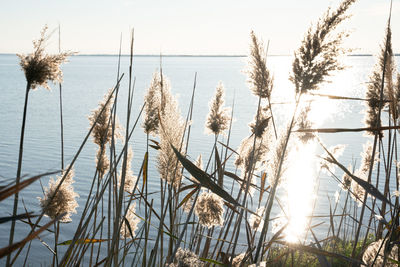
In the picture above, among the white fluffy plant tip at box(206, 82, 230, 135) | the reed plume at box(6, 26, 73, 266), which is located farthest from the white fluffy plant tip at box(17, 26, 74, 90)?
the white fluffy plant tip at box(206, 82, 230, 135)

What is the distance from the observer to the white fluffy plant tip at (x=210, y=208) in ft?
7.72

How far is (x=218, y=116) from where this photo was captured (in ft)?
12.6

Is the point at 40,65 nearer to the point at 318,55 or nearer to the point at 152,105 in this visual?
the point at 152,105

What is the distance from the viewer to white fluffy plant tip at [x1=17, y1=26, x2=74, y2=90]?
2055 mm

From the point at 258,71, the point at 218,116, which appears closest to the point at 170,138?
the point at 258,71

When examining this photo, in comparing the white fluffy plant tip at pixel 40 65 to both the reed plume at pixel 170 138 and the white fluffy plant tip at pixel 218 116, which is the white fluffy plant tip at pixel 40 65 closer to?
the reed plume at pixel 170 138

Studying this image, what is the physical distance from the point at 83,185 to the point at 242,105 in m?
21.4

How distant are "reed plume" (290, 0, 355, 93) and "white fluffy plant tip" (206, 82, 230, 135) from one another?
1769 millimetres

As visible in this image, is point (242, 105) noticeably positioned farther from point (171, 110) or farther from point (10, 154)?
point (171, 110)

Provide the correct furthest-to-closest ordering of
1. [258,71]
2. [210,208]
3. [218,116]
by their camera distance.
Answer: [218,116]
[258,71]
[210,208]

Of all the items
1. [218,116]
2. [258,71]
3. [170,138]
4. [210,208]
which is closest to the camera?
[170,138]

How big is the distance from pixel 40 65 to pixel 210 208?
125 cm

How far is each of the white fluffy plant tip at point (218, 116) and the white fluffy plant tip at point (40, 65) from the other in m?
1.89

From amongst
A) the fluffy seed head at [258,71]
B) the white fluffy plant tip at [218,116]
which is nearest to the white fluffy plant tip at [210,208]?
the fluffy seed head at [258,71]
